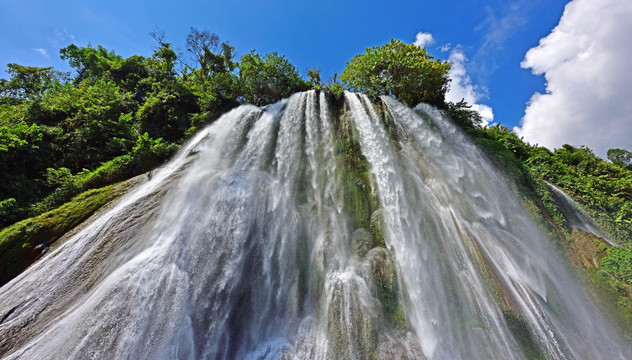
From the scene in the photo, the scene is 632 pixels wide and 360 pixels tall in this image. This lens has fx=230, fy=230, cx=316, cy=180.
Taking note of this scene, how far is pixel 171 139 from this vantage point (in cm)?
1327

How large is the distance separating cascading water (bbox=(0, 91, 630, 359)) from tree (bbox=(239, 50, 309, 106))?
7.37 metres

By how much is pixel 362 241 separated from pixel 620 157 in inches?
1164

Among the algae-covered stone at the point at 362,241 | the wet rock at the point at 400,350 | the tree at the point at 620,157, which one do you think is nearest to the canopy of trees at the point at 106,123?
the algae-covered stone at the point at 362,241

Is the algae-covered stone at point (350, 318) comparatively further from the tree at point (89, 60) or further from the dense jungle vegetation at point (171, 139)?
the tree at point (89, 60)

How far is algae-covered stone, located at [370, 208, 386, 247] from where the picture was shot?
814cm

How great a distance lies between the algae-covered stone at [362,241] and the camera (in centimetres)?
777

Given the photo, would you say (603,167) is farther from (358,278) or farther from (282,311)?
(282,311)

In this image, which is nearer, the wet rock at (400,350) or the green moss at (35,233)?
the wet rock at (400,350)

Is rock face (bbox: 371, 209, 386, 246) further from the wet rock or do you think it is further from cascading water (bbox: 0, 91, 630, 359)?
the wet rock

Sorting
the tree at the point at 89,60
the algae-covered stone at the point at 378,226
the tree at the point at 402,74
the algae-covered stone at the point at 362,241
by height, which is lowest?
the algae-covered stone at the point at 362,241

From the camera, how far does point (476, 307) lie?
660cm

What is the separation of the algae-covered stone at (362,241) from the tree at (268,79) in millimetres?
11858

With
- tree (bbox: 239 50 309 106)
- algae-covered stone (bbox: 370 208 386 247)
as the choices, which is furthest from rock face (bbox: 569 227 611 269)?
tree (bbox: 239 50 309 106)

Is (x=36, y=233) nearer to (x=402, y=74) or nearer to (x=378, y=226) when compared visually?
(x=378, y=226)
